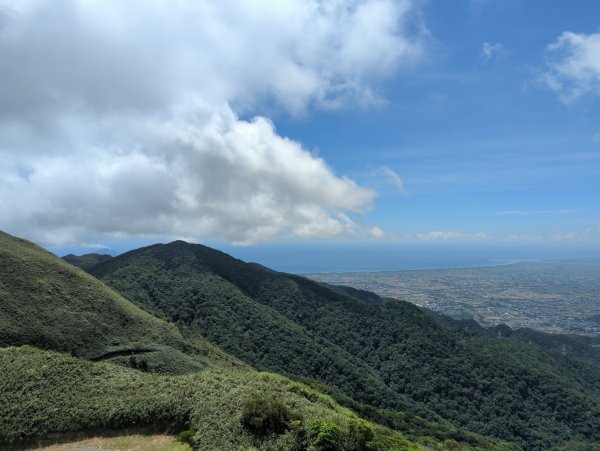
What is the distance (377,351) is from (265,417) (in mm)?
95157

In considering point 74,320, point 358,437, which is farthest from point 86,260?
point 358,437

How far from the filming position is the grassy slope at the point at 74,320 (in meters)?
42.1

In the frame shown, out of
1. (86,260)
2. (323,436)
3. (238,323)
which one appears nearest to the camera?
(323,436)

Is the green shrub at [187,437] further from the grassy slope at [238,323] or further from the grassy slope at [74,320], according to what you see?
the grassy slope at [238,323]

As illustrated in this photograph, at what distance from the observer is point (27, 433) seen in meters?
22.0

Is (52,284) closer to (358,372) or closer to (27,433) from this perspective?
(27,433)

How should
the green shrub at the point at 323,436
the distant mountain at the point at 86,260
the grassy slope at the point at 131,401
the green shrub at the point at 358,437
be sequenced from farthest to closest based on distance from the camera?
the distant mountain at the point at 86,260 → the grassy slope at the point at 131,401 → the green shrub at the point at 358,437 → the green shrub at the point at 323,436

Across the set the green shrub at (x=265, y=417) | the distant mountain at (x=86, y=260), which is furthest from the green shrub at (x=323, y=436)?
the distant mountain at (x=86, y=260)

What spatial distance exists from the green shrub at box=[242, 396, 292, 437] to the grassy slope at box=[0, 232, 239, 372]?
2262cm

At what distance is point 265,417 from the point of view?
A: 20.6 meters

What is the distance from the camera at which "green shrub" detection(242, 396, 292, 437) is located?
20.5 m

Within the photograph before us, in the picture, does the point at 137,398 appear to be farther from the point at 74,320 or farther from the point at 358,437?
the point at 74,320

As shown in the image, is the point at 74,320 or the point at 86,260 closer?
the point at 74,320

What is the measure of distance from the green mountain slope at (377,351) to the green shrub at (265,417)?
162 ft
